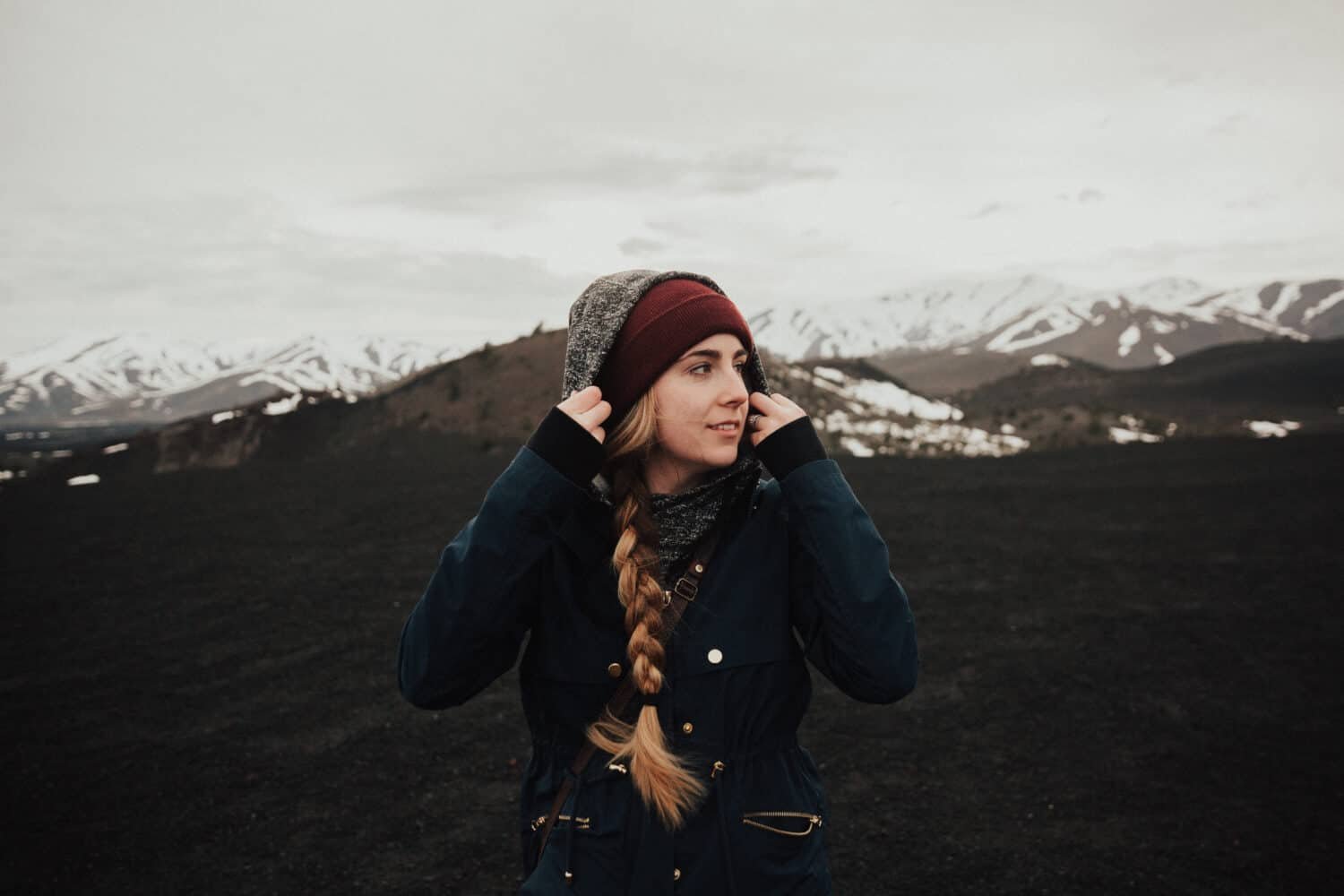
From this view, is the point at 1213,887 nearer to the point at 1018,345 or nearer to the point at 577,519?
the point at 577,519

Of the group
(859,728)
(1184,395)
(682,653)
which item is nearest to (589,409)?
(682,653)

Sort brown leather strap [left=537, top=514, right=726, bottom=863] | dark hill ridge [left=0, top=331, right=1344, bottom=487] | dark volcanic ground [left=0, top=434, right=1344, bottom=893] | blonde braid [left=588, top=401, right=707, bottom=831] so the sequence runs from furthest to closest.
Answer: dark hill ridge [left=0, top=331, right=1344, bottom=487]
dark volcanic ground [left=0, top=434, right=1344, bottom=893]
brown leather strap [left=537, top=514, right=726, bottom=863]
blonde braid [left=588, top=401, right=707, bottom=831]

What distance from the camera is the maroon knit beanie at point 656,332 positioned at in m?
1.93

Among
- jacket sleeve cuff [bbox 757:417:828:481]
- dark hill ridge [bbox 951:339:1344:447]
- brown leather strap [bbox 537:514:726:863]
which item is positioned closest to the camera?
brown leather strap [bbox 537:514:726:863]

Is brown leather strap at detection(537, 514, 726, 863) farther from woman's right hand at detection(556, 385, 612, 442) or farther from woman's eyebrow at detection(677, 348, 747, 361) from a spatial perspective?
woman's eyebrow at detection(677, 348, 747, 361)

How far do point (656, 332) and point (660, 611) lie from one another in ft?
2.15

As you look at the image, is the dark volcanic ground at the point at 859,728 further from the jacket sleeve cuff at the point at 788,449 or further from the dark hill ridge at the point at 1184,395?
the dark hill ridge at the point at 1184,395

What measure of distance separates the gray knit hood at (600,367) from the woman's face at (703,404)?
7 cm

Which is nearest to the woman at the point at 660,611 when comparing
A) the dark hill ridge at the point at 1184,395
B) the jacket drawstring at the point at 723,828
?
the jacket drawstring at the point at 723,828

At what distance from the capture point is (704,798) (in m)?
1.83

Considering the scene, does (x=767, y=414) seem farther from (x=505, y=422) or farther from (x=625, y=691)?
(x=505, y=422)

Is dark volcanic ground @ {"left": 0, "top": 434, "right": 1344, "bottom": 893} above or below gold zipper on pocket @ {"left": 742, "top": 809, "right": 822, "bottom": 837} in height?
below

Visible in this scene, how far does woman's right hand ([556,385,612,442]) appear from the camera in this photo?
1868mm

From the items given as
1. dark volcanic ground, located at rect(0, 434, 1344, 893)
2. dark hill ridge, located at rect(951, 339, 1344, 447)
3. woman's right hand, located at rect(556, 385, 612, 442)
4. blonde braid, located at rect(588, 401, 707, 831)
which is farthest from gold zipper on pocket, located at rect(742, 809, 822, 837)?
dark hill ridge, located at rect(951, 339, 1344, 447)
